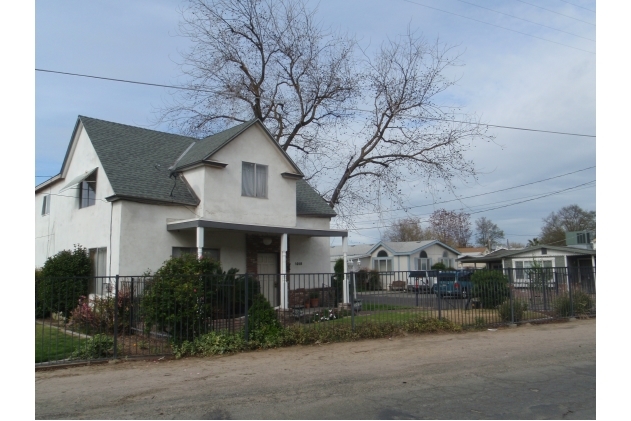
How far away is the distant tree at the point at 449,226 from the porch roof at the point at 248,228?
48412 millimetres

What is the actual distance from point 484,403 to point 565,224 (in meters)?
67.5

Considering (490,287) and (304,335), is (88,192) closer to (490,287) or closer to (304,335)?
(304,335)

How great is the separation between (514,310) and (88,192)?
1474 centimetres

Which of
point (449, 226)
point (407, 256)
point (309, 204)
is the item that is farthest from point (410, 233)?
point (309, 204)

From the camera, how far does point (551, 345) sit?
11992mm

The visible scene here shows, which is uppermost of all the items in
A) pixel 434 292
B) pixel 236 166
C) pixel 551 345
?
pixel 236 166

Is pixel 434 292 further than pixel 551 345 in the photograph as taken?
Yes

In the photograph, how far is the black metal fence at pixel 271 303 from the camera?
1112 centimetres

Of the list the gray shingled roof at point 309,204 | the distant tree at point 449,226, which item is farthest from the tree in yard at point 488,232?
the gray shingled roof at point 309,204

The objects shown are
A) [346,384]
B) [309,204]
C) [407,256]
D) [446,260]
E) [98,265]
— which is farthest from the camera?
[446,260]

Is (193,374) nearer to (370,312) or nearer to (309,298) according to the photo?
(309,298)

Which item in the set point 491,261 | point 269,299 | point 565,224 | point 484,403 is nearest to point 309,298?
point 269,299

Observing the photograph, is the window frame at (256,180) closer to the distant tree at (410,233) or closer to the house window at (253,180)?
the house window at (253,180)

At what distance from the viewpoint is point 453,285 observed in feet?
48.8
